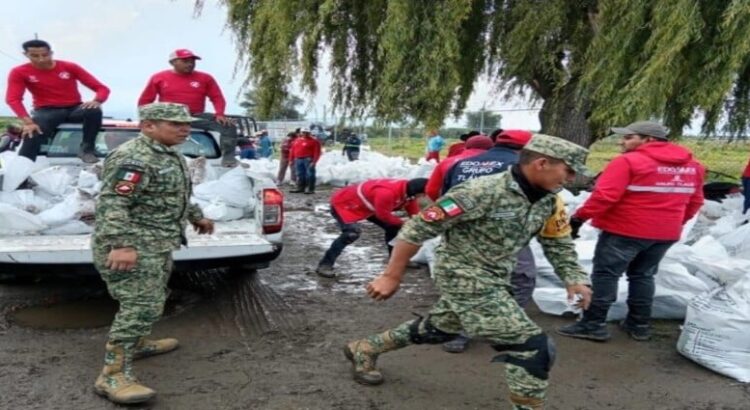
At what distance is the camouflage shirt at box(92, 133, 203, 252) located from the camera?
3029 millimetres

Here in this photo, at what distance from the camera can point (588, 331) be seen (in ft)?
14.2

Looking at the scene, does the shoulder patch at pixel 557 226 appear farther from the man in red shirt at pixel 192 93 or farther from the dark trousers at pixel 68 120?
the dark trousers at pixel 68 120

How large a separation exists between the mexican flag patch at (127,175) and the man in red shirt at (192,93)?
3145mm

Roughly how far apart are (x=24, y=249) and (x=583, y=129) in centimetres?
622

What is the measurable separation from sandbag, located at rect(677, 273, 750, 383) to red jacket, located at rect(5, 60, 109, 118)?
5.33m

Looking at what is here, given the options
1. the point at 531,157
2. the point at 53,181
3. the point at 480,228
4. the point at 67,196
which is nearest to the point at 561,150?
the point at 531,157

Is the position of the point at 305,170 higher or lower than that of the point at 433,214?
lower

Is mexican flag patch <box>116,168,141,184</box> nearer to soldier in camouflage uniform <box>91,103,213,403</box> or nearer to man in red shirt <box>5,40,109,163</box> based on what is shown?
soldier in camouflage uniform <box>91,103,213,403</box>

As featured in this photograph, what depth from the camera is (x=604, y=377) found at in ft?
12.2

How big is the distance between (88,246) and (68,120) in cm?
245

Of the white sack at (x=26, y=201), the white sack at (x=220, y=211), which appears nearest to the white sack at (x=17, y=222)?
the white sack at (x=26, y=201)

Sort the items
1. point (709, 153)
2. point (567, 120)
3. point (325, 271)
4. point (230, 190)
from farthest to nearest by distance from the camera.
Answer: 1. point (567, 120)
2. point (709, 153)
3. point (325, 271)
4. point (230, 190)

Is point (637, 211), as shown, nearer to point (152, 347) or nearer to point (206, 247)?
point (206, 247)

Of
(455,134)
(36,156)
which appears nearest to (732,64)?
(36,156)
